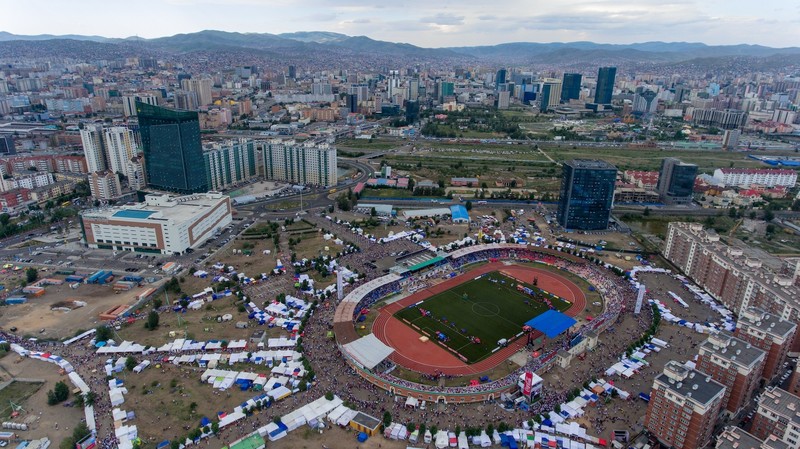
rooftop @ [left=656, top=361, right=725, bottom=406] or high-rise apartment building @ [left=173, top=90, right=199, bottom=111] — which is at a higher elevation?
high-rise apartment building @ [left=173, top=90, right=199, bottom=111]

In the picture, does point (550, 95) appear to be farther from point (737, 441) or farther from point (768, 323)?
point (737, 441)

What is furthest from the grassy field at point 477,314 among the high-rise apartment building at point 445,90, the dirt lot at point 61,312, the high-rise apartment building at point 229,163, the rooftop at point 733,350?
the high-rise apartment building at point 445,90

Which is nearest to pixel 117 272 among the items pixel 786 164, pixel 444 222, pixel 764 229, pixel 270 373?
pixel 270 373

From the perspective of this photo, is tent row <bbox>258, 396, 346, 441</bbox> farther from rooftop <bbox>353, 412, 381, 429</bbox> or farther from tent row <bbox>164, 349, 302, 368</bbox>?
tent row <bbox>164, 349, 302, 368</bbox>

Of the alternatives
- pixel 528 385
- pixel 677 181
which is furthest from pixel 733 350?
pixel 677 181

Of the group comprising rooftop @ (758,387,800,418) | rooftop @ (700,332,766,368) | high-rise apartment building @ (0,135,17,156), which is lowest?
high-rise apartment building @ (0,135,17,156)

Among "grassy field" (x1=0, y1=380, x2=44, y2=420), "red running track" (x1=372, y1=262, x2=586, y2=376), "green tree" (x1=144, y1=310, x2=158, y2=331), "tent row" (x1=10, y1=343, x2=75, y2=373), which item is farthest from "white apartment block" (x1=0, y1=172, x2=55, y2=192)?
"red running track" (x1=372, y1=262, x2=586, y2=376)

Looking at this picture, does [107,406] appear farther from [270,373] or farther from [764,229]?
[764,229]

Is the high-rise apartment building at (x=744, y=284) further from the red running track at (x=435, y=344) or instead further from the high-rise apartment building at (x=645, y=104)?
the high-rise apartment building at (x=645, y=104)
